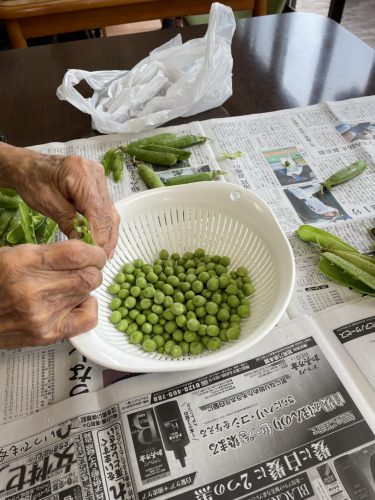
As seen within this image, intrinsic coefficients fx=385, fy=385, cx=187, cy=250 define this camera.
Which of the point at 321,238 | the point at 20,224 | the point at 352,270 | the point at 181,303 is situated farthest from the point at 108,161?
the point at 352,270

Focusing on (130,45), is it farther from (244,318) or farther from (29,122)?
(244,318)

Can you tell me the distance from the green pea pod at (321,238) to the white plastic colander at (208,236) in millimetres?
177

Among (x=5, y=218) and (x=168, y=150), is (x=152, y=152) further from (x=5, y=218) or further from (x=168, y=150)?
(x=5, y=218)

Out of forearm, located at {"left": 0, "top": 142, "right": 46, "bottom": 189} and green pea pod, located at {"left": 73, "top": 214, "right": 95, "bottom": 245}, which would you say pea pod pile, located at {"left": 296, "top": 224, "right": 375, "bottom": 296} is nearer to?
green pea pod, located at {"left": 73, "top": 214, "right": 95, "bottom": 245}

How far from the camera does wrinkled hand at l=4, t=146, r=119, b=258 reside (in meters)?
0.82

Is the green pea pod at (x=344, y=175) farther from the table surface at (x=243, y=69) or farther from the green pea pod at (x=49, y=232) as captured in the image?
the green pea pod at (x=49, y=232)

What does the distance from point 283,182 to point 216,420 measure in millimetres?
803

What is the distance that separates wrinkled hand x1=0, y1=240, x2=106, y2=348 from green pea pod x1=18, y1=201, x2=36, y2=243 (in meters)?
0.38

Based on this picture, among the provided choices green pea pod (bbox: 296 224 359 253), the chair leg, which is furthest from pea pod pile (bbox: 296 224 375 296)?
the chair leg

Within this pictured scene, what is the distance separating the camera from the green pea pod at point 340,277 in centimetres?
94

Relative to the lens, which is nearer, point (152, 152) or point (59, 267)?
point (59, 267)

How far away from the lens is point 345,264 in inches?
37.7

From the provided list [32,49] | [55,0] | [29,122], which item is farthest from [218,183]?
[55,0]

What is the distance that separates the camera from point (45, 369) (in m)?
0.84
